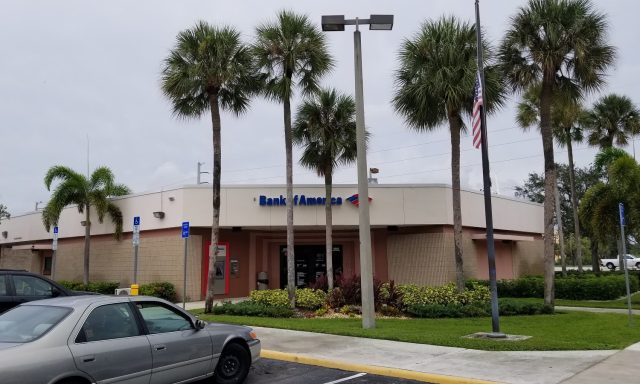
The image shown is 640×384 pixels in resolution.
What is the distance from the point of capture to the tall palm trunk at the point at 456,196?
727 inches

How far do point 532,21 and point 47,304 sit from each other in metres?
Answer: 15.9

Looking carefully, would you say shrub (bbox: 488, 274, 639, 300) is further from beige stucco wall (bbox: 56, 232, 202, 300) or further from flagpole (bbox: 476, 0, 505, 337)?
beige stucco wall (bbox: 56, 232, 202, 300)

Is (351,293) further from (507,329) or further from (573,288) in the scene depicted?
(573,288)

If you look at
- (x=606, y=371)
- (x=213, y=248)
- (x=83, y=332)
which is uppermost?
(x=213, y=248)

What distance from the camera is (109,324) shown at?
250 inches

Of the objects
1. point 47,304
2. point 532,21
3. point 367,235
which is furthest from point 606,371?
point 532,21

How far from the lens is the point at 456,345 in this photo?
416 inches

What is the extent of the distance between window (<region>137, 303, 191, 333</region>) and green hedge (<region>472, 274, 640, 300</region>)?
61.6ft

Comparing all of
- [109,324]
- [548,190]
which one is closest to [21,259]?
[548,190]

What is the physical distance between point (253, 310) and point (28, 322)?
35.6 feet

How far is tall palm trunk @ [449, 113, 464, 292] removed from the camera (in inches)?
727

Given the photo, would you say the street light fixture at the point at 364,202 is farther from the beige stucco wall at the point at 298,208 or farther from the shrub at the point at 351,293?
the beige stucco wall at the point at 298,208

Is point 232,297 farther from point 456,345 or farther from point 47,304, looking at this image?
point 47,304

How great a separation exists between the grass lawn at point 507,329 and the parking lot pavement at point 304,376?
2.79 meters
